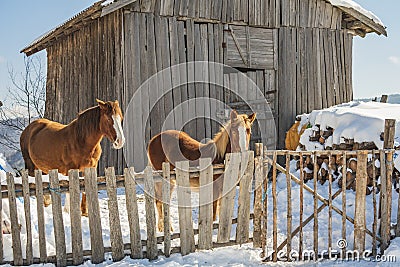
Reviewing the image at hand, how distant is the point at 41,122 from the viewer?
A: 8719 millimetres

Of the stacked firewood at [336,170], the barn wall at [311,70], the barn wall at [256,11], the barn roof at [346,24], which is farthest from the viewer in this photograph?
the barn wall at [311,70]

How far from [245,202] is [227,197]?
24 centimetres

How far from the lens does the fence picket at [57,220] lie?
203 inches

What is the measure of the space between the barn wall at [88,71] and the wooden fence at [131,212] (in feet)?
15.9

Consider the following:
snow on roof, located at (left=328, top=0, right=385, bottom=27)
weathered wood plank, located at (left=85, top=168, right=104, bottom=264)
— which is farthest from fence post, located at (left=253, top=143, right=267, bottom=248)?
snow on roof, located at (left=328, top=0, right=385, bottom=27)

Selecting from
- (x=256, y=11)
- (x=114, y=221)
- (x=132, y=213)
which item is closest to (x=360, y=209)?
(x=132, y=213)

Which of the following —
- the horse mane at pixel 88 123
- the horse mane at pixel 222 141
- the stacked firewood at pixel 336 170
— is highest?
the horse mane at pixel 88 123

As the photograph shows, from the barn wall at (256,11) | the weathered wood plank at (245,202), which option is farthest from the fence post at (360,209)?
the barn wall at (256,11)

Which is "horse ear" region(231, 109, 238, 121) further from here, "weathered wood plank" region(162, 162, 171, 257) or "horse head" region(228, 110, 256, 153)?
"weathered wood plank" region(162, 162, 171, 257)

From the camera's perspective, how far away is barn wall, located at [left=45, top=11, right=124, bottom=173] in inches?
399

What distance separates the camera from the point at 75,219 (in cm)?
521

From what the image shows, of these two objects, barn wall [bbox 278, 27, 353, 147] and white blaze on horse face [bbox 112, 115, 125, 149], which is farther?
barn wall [bbox 278, 27, 353, 147]

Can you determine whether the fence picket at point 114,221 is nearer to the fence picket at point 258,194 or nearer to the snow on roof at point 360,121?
the fence picket at point 258,194

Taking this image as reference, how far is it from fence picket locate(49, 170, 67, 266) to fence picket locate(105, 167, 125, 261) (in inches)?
21.9
